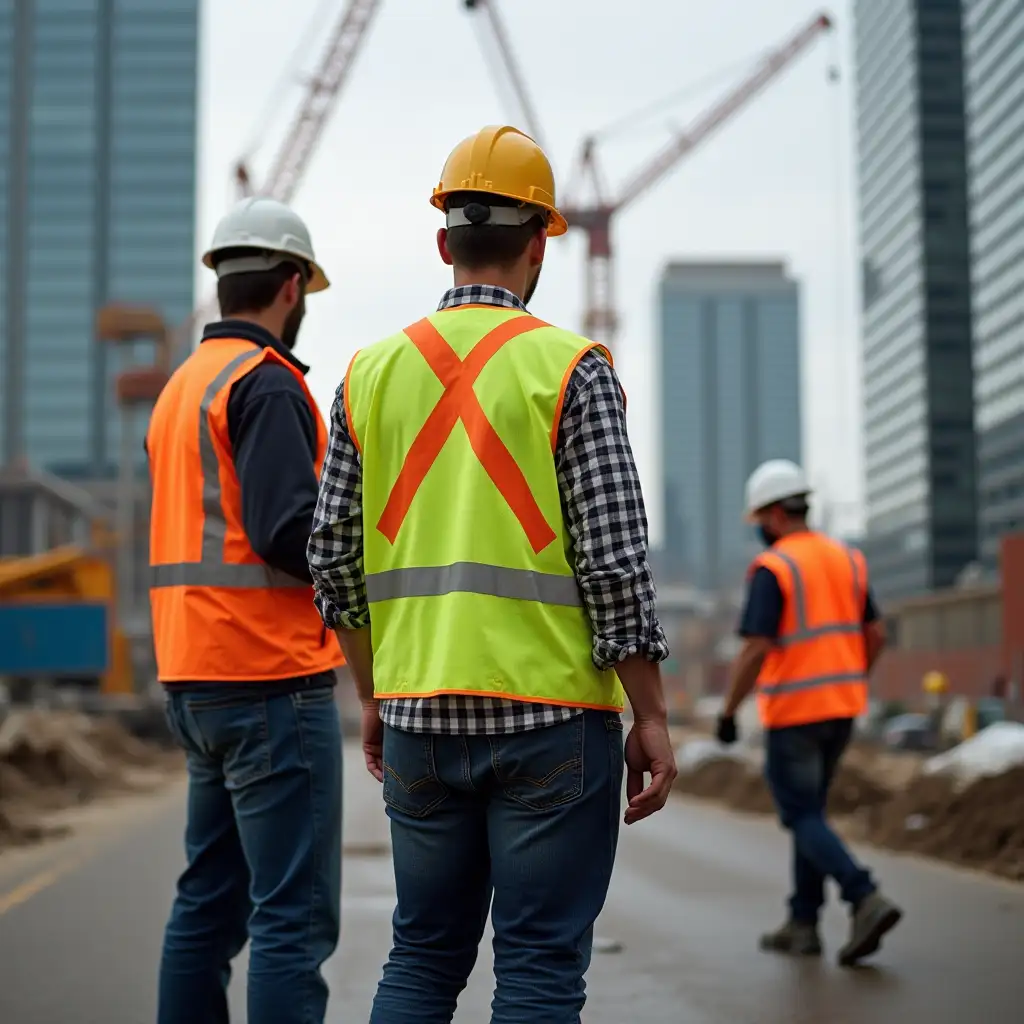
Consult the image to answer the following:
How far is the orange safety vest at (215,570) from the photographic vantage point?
13.9 feet

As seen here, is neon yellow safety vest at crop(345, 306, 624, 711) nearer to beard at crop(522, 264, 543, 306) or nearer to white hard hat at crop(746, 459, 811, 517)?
beard at crop(522, 264, 543, 306)

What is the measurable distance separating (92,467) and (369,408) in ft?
515

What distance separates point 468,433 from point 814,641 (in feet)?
13.1

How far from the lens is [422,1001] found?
127 inches

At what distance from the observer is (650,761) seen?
3.25 meters

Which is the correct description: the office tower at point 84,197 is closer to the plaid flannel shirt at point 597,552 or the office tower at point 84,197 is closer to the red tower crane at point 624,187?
the red tower crane at point 624,187

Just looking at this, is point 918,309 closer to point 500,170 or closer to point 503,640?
point 500,170

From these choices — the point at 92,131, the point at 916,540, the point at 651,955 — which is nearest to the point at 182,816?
the point at 651,955

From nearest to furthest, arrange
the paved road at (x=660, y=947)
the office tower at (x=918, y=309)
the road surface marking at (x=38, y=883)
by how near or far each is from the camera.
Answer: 1. the paved road at (x=660, y=947)
2. the road surface marking at (x=38, y=883)
3. the office tower at (x=918, y=309)

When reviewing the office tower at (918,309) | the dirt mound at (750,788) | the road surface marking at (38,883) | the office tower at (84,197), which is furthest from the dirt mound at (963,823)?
the office tower at (84,197)

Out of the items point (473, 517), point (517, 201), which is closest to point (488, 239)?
point (517, 201)

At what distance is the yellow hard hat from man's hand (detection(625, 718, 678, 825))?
1.08 metres

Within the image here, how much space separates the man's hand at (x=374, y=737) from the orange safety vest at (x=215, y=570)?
2.22ft

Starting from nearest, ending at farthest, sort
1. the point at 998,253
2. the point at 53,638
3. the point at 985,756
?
the point at 985,756, the point at 53,638, the point at 998,253
